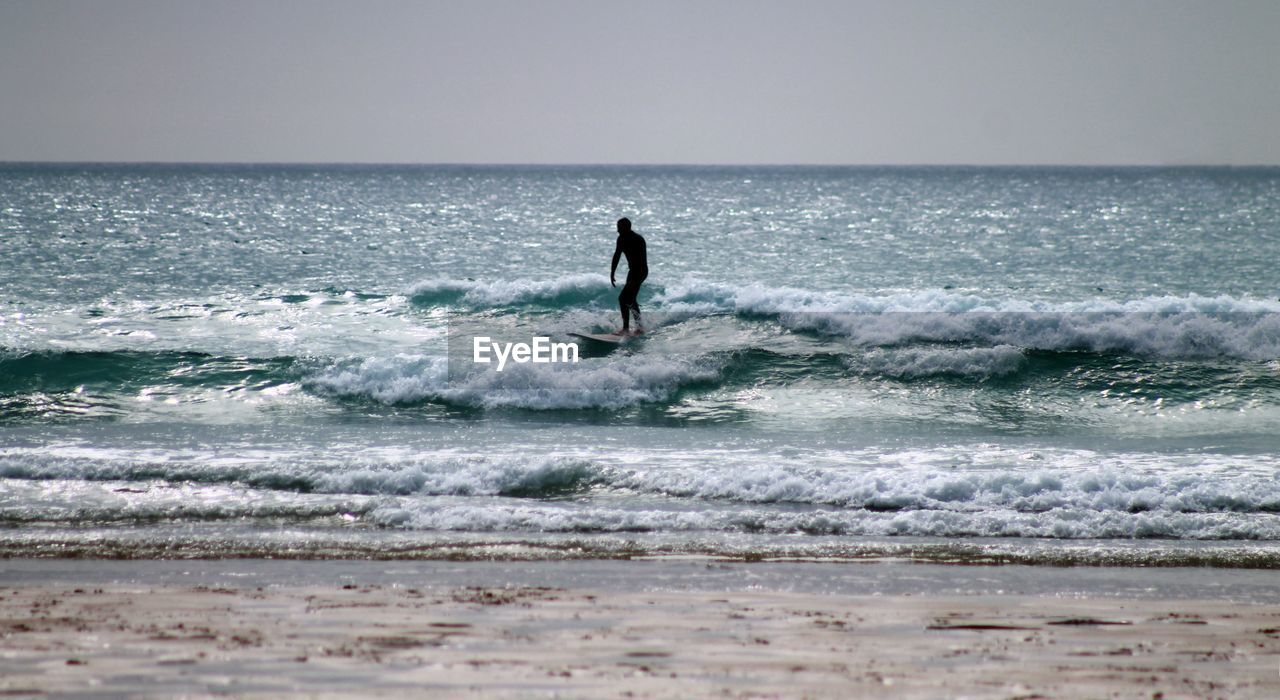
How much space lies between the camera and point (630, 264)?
1395 centimetres

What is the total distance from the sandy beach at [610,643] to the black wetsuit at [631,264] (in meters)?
9.06

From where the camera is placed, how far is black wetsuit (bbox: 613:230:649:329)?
13.7m

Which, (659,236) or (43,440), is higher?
(659,236)

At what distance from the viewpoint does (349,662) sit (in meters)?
3.76

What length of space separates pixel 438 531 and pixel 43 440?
5.42 metres

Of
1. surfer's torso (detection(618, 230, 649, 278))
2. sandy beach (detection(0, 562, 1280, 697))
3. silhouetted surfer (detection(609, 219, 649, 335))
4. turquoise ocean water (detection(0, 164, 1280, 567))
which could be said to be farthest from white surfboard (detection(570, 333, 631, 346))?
sandy beach (detection(0, 562, 1280, 697))

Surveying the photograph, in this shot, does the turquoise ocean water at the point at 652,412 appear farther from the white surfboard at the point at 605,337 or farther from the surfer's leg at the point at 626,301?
the surfer's leg at the point at 626,301

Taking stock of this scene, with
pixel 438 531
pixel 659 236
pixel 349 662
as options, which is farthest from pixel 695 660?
pixel 659 236

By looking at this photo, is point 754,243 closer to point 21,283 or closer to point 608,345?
point 608,345

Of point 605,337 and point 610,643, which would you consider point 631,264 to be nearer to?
point 605,337

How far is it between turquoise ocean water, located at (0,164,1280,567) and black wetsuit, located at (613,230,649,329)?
0.73 m

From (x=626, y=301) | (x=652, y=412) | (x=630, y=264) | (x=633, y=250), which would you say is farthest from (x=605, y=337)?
(x=652, y=412)

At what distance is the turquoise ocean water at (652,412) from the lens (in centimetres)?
639

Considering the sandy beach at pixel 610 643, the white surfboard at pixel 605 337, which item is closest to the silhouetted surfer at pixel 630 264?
the white surfboard at pixel 605 337
